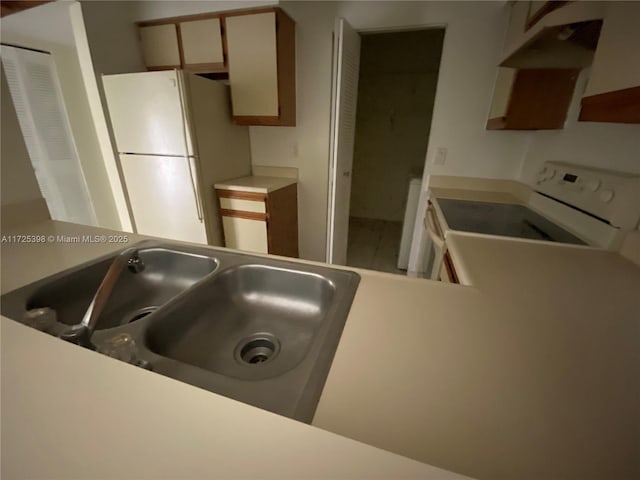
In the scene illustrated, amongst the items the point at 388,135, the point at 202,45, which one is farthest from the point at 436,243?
the point at 388,135

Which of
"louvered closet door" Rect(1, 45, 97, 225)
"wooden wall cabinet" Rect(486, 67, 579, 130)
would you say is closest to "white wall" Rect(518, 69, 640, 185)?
"wooden wall cabinet" Rect(486, 67, 579, 130)

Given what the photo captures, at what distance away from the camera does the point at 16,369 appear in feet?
1.27

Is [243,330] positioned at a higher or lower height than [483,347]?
lower

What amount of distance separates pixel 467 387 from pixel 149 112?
2.29 meters

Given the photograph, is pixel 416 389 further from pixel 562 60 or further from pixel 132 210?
pixel 132 210

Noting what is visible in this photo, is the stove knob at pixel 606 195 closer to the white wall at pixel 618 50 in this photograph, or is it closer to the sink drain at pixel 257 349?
the white wall at pixel 618 50

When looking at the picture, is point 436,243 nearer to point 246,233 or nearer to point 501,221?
point 501,221

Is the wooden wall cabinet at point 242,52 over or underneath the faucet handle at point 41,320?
over

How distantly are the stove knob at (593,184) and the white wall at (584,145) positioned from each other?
0.33ft

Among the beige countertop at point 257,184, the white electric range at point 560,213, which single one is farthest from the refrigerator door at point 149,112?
the white electric range at point 560,213

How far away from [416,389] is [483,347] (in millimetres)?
171

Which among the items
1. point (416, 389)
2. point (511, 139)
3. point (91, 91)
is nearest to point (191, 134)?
point (91, 91)

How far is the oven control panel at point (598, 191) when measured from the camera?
0.87 metres

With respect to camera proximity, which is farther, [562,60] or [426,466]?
[562,60]
